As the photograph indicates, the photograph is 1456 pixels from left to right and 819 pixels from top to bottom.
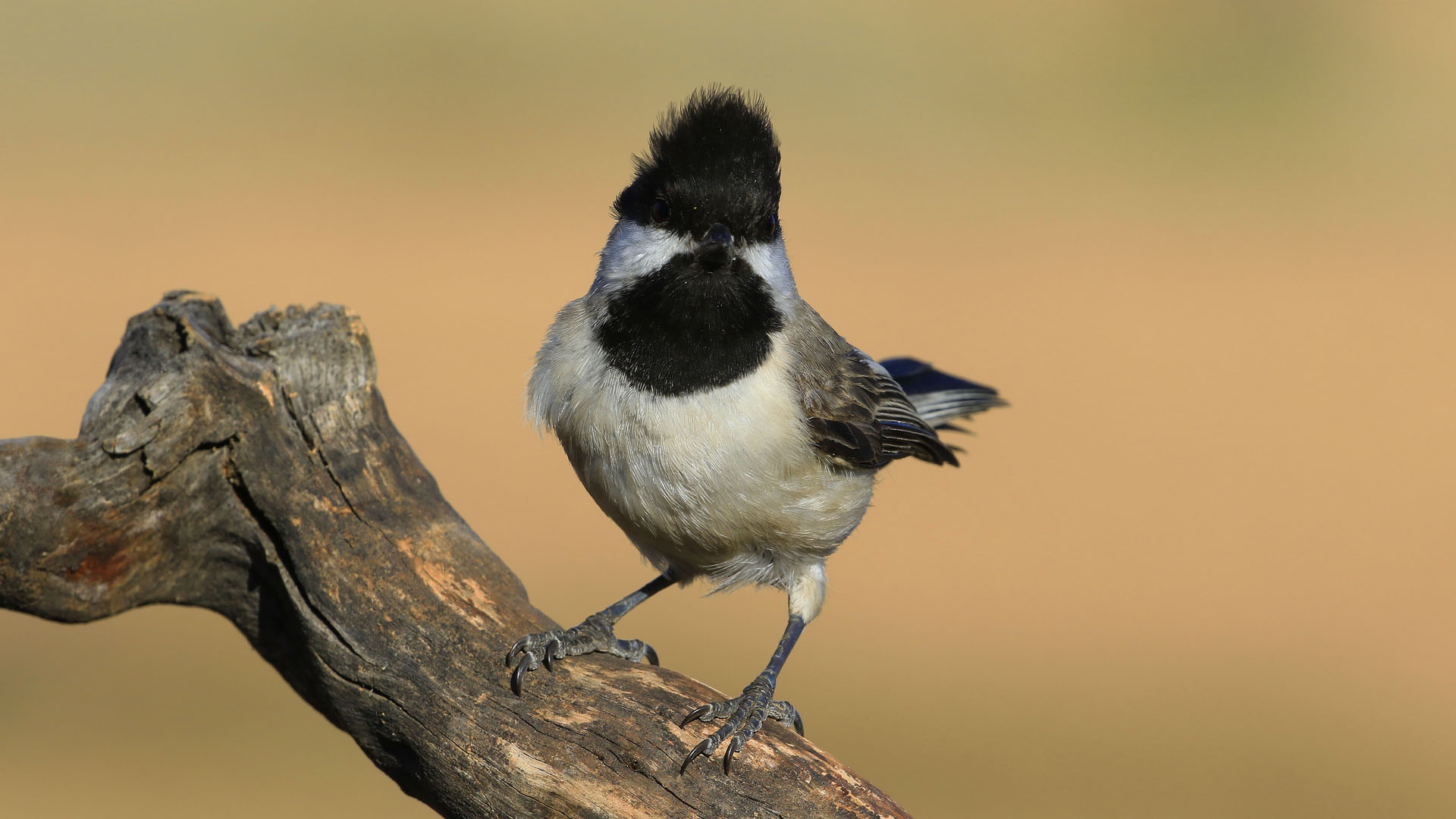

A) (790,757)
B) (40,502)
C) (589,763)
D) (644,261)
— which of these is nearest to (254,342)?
(40,502)

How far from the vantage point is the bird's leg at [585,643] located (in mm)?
3783

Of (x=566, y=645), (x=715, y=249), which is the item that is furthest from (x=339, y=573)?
(x=715, y=249)

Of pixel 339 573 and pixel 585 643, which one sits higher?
pixel 585 643

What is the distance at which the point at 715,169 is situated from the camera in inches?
142

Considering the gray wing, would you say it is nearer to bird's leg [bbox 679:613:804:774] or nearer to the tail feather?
the tail feather

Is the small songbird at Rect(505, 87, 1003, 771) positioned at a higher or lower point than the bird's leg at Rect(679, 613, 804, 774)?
higher

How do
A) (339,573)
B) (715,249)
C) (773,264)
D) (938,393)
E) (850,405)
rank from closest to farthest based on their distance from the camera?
(715,249)
(773,264)
(339,573)
(850,405)
(938,393)

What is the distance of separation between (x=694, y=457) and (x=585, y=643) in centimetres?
84

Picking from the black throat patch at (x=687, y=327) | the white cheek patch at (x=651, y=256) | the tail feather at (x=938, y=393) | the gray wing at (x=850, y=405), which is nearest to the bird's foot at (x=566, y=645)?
the black throat patch at (x=687, y=327)

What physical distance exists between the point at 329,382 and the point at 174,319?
1.96 feet

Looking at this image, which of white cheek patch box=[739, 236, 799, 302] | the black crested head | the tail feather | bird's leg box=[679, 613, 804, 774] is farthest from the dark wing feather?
bird's leg box=[679, 613, 804, 774]

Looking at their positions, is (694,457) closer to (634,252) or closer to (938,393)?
(634,252)

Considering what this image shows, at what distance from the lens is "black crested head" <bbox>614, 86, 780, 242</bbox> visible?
142 inches

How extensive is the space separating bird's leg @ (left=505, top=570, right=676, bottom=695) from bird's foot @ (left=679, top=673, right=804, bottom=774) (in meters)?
0.54
